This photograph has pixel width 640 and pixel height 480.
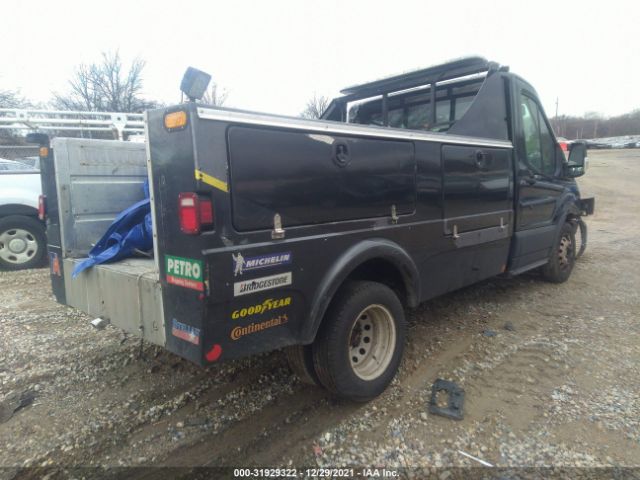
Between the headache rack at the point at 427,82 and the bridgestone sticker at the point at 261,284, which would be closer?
the bridgestone sticker at the point at 261,284

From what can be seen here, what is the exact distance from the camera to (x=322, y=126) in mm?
2508

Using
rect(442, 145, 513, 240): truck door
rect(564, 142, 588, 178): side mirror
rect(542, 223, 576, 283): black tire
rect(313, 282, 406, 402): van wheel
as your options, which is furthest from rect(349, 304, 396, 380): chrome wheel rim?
rect(564, 142, 588, 178): side mirror

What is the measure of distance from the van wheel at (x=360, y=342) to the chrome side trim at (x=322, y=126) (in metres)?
1.03

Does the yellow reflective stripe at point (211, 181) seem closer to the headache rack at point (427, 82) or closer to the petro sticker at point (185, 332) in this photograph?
the petro sticker at point (185, 332)

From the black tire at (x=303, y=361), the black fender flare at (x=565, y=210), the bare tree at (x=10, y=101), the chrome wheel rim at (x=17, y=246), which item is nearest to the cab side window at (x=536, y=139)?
the black fender flare at (x=565, y=210)

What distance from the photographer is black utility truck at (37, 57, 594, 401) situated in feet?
6.96

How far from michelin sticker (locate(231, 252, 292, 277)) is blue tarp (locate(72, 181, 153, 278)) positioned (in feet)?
4.06

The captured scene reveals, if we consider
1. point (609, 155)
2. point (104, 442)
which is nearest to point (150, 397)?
point (104, 442)

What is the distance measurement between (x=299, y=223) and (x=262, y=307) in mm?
521

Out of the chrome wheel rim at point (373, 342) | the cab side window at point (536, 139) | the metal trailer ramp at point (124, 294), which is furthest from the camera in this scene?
the cab side window at point (536, 139)

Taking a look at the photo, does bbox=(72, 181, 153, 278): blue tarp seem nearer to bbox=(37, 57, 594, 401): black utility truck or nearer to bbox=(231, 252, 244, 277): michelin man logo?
bbox=(37, 57, 594, 401): black utility truck

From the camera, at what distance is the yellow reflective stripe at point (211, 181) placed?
6.60 feet

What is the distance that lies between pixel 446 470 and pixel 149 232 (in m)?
2.49

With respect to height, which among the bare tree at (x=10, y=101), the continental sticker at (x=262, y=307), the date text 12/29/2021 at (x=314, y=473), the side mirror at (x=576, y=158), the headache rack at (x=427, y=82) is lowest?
the date text 12/29/2021 at (x=314, y=473)
